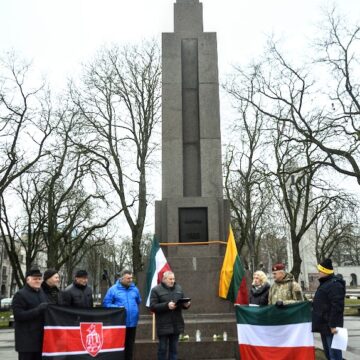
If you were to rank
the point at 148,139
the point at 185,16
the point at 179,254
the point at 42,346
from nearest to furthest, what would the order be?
1. the point at 42,346
2. the point at 179,254
3. the point at 185,16
4. the point at 148,139

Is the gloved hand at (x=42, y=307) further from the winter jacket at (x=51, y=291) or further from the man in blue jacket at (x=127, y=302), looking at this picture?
the man in blue jacket at (x=127, y=302)

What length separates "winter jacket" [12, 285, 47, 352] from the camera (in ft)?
19.5

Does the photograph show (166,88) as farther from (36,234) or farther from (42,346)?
(36,234)

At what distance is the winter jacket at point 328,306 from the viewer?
21.7 feet

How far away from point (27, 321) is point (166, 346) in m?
2.33

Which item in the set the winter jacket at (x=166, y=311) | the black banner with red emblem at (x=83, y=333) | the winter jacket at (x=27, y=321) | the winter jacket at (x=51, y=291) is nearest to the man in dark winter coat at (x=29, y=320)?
the winter jacket at (x=27, y=321)

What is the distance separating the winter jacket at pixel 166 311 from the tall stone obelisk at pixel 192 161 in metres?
3.38

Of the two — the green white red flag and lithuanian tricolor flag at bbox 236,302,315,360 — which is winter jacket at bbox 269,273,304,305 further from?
the green white red flag

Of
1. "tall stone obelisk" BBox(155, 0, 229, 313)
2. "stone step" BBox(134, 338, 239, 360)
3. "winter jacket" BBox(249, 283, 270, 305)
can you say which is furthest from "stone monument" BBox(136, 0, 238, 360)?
"winter jacket" BBox(249, 283, 270, 305)

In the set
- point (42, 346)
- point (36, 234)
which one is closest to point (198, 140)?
point (42, 346)

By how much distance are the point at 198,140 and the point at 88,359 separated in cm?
788

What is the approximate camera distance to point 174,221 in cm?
1187

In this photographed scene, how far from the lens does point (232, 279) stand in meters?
10.4

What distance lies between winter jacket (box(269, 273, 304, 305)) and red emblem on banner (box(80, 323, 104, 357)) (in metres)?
2.95
